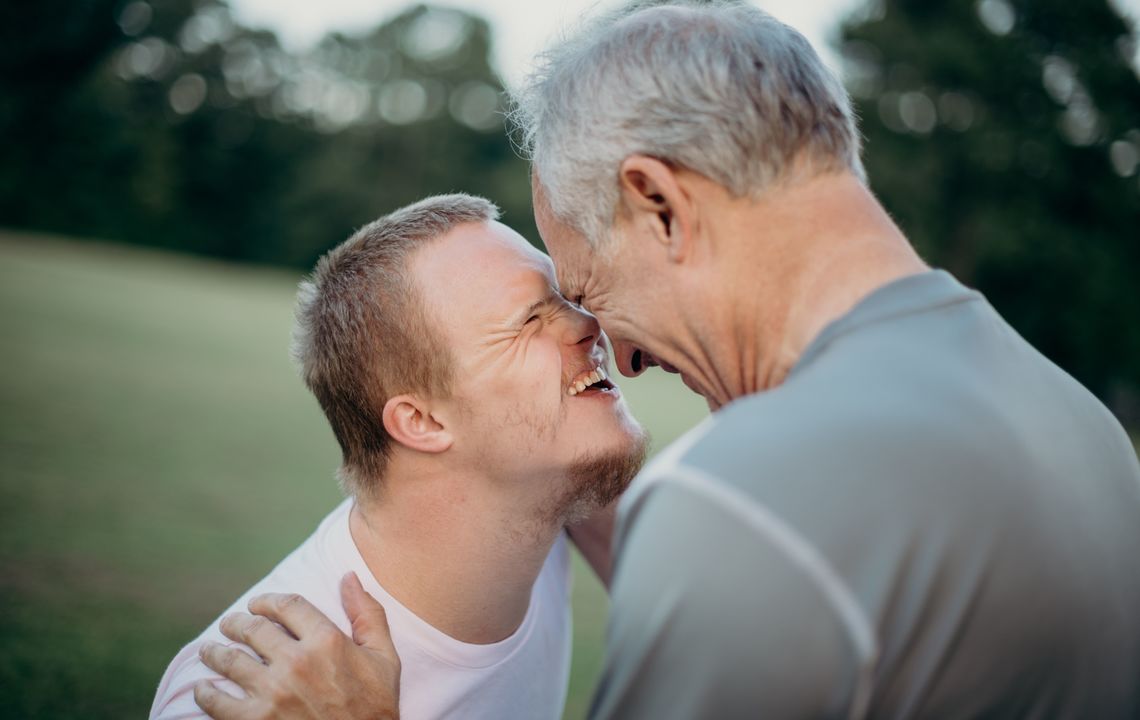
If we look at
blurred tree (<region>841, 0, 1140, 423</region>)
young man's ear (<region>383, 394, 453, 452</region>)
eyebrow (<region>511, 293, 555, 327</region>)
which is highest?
eyebrow (<region>511, 293, 555, 327</region>)

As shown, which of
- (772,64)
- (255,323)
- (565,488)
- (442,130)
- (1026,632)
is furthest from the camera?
(442,130)

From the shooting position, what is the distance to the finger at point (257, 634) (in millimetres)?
2427

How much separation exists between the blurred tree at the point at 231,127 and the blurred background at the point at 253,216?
0.15m

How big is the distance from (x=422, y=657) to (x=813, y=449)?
5.66ft

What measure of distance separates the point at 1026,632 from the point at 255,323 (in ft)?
74.2

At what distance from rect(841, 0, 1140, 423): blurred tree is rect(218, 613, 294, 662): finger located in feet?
111

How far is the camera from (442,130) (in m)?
50.8

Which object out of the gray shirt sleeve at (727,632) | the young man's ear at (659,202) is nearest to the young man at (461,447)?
the young man's ear at (659,202)

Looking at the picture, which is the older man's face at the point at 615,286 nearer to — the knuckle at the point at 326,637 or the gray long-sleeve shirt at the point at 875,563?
the gray long-sleeve shirt at the point at 875,563

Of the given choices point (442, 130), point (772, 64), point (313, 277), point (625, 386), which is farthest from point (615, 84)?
point (442, 130)

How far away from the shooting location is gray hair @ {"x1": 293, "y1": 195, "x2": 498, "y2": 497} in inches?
116

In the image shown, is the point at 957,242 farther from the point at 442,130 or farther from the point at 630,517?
the point at 630,517

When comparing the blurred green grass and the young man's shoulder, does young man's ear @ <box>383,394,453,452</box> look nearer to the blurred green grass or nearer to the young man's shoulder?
the young man's shoulder

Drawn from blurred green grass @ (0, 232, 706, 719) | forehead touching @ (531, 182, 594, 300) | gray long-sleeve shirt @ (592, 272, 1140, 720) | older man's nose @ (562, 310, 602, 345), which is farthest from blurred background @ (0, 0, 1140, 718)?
gray long-sleeve shirt @ (592, 272, 1140, 720)
